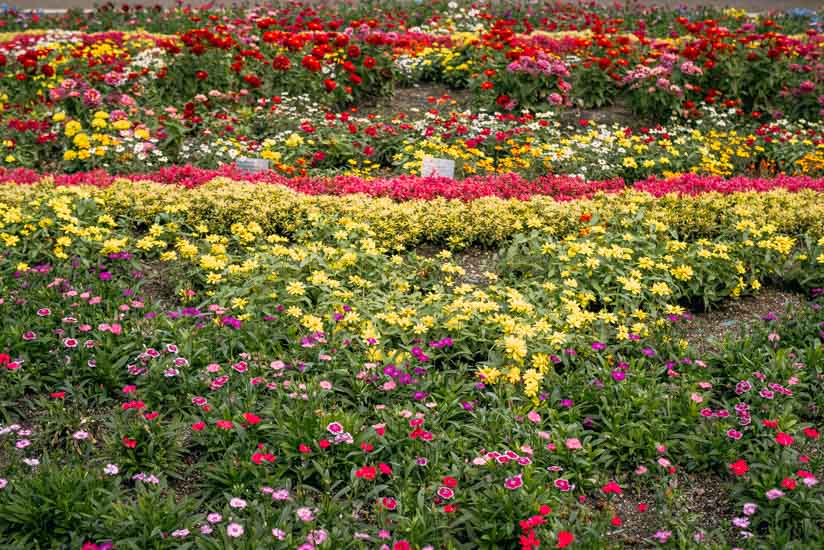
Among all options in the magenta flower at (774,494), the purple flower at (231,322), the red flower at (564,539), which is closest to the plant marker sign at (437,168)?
the purple flower at (231,322)

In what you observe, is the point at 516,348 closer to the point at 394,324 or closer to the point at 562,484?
the point at 394,324

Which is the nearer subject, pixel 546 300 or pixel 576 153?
pixel 546 300

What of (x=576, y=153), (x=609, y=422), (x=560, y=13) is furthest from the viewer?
(x=560, y=13)

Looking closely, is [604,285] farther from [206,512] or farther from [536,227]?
[206,512]

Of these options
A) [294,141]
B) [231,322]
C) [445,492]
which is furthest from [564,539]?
[294,141]

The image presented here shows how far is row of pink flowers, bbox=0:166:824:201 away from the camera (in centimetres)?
697

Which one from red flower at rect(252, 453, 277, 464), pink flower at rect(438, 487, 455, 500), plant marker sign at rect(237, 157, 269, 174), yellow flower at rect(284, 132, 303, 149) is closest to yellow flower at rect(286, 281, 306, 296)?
red flower at rect(252, 453, 277, 464)

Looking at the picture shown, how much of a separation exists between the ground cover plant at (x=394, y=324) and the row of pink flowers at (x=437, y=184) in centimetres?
4

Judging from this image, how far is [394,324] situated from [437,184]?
8.55 feet

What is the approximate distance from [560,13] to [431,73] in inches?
190

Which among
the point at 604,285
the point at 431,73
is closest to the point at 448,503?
the point at 604,285

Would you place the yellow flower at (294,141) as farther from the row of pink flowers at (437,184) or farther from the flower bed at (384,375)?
the flower bed at (384,375)

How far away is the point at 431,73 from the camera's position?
12.0m

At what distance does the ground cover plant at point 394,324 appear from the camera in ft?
11.6
